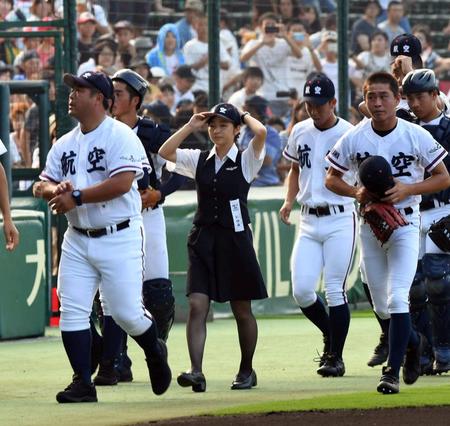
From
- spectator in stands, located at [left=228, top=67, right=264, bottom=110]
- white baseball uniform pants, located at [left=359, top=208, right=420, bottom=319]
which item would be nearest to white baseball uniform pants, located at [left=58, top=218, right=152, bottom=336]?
white baseball uniform pants, located at [left=359, top=208, right=420, bottom=319]

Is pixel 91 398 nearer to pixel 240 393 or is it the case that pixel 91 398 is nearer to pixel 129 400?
pixel 129 400

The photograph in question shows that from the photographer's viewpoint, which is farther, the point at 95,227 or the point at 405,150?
the point at 405,150

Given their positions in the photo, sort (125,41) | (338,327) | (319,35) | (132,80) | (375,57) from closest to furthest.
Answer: (132,80) → (338,327) → (125,41) → (319,35) → (375,57)

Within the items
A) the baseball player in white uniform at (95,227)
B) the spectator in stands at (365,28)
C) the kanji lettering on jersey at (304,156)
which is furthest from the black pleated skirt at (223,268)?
the spectator in stands at (365,28)

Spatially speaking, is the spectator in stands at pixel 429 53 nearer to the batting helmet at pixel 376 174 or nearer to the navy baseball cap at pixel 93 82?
the batting helmet at pixel 376 174

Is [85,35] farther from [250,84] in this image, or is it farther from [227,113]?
[227,113]

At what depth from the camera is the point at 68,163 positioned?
7949 millimetres

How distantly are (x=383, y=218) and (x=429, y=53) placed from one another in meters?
9.79

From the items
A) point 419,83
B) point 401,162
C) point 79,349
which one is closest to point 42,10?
point 419,83

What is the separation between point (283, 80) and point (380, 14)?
1863 millimetres

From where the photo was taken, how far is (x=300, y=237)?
9.96 metres

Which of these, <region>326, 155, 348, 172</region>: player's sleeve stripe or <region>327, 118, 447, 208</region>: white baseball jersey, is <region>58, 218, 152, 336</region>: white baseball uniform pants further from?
<region>327, 118, 447, 208</region>: white baseball jersey

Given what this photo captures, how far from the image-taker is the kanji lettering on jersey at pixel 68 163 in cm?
793

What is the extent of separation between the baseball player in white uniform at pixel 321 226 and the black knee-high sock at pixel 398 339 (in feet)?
4.68
